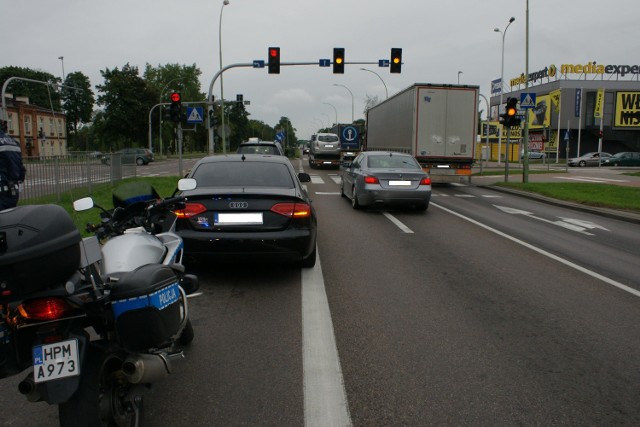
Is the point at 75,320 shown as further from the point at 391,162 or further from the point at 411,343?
the point at 391,162

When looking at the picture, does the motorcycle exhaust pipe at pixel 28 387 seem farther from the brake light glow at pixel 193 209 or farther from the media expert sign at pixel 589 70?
the media expert sign at pixel 589 70

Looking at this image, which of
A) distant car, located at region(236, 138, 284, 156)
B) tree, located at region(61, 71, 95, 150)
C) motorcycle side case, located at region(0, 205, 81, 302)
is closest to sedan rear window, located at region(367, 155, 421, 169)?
distant car, located at region(236, 138, 284, 156)

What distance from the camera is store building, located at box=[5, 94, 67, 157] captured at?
66.0 m

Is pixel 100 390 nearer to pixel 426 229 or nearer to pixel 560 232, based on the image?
pixel 426 229

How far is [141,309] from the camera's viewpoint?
270 cm

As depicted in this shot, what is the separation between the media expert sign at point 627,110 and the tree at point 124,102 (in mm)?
55963

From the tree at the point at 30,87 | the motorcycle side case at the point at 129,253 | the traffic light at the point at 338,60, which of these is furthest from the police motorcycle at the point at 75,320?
the tree at the point at 30,87

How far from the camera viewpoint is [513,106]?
21672 mm

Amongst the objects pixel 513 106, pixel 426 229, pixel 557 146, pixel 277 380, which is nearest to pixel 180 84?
pixel 557 146

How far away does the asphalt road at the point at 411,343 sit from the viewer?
3373 millimetres

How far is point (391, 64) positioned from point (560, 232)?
17.5 m

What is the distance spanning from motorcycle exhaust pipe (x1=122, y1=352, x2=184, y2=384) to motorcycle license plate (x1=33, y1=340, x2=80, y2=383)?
27 cm

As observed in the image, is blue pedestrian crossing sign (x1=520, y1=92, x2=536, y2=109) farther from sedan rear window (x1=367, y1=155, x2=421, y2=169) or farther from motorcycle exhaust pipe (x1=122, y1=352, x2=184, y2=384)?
motorcycle exhaust pipe (x1=122, y1=352, x2=184, y2=384)

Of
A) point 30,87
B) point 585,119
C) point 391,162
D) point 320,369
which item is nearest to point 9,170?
point 320,369
